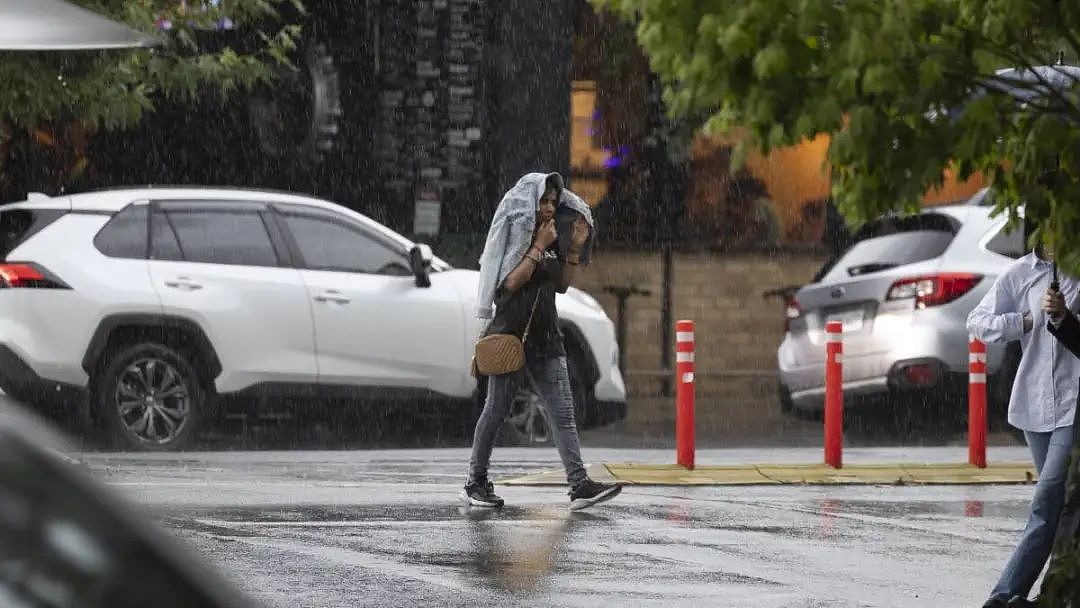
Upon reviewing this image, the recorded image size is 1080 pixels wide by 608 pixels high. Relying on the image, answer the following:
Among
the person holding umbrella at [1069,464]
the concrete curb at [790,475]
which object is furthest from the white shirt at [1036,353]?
the concrete curb at [790,475]

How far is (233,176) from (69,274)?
7251mm

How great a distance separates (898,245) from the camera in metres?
15.1

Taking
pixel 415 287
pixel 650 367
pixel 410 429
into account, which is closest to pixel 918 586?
pixel 415 287

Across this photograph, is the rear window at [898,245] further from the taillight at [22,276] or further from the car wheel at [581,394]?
the taillight at [22,276]

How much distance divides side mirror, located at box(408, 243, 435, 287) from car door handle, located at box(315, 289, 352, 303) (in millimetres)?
487

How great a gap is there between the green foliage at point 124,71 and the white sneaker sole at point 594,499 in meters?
6.50

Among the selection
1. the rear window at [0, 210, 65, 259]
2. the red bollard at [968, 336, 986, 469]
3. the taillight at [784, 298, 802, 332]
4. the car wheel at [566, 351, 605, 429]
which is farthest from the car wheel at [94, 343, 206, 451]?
the red bollard at [968, 336, 986, 469]

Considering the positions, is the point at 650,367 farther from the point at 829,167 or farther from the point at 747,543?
the point at 829,167

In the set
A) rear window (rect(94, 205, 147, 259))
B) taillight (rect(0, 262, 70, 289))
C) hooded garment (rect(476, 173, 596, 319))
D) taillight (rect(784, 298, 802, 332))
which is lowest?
taillight (rect(784, 298, 802, 332))

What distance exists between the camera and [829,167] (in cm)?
492

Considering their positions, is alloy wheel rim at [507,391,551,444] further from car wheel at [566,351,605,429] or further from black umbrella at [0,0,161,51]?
black umbrella at [0,0,161,51]

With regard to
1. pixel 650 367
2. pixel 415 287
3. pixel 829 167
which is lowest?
pixel 650 367

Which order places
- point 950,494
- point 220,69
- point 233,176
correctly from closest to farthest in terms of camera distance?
point 950,494 → point 220,69 → point 233,176

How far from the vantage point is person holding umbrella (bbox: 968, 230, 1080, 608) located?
271 inches
